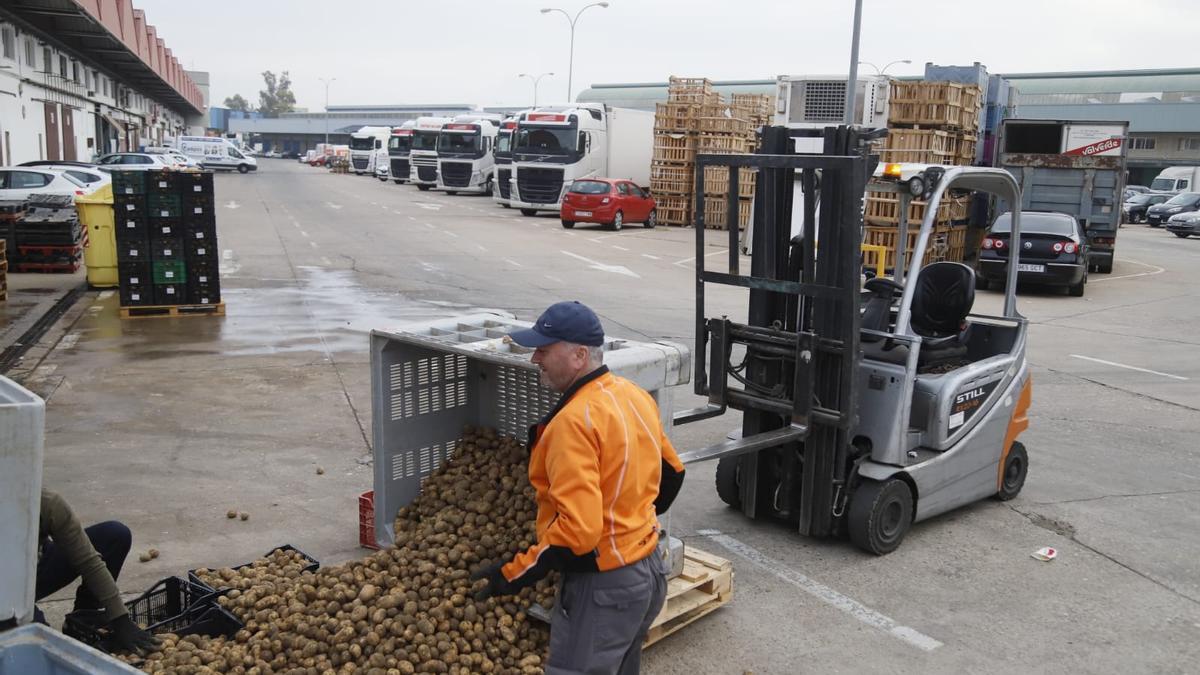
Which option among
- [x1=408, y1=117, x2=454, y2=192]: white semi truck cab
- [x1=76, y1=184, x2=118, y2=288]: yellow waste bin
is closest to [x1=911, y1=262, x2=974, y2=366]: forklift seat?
[x1=76, y1=184, x2=118, y2=288]: yellow waste bin

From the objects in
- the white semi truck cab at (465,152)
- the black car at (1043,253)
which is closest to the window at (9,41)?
the white semi truck cab at (465,152)

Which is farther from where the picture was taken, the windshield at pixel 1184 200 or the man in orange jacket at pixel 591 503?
the windshield at pixel 1184 200

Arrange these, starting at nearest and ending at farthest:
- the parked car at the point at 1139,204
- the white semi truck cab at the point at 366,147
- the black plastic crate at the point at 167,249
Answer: the black plastic crate at the point at 167,249 → the parked car at the point at 1139,204 → the white semi truck cab at the point at 366,147

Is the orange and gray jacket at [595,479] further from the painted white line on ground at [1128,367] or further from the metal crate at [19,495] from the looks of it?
the painted white line on ground at [1128,367]

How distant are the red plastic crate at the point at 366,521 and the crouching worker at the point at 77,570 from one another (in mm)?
1822

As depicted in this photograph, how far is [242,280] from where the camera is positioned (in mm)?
18328

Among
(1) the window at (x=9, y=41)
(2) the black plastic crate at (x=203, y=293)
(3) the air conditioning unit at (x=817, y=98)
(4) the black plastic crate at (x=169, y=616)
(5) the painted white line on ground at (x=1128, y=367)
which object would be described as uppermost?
(1) the window at (x=9, y=41)

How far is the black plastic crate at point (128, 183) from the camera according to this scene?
13.4m

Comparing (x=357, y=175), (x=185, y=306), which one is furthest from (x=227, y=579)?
(x=357, y=175)

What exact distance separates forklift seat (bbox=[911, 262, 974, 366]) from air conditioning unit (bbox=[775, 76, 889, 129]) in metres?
13.3

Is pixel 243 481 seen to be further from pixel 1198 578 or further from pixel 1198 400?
pixel 1198 400

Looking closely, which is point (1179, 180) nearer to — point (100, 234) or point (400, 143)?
point (400, 143)

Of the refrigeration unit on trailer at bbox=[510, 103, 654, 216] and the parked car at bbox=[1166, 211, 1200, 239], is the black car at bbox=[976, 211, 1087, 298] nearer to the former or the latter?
the refrigeration unit on trailer at bbox=[510, 103, 654, 216]

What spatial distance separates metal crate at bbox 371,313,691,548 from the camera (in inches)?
224
